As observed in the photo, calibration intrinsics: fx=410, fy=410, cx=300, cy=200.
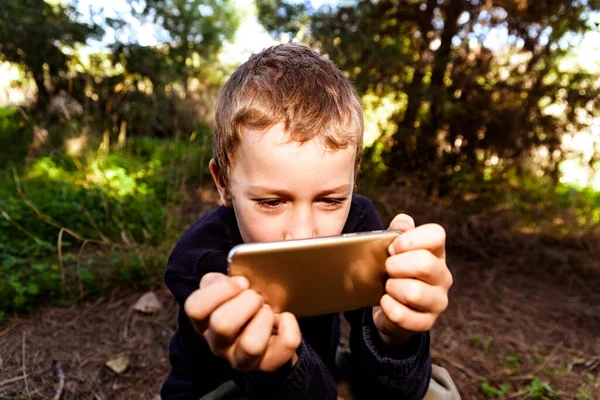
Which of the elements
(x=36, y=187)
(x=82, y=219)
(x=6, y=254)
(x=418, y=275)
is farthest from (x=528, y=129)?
(x=36, y=187)

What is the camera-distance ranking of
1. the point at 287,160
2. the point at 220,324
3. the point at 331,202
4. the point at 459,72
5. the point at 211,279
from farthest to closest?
the point at 459,72, the point at 331,202, the point at 287,160, the point at 211,279, the point at 220,324

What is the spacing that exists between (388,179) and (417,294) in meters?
3.13

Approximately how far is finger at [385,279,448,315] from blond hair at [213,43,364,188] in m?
0.39

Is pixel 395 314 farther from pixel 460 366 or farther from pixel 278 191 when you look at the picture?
pixel 460 366

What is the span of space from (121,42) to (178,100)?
918 mm

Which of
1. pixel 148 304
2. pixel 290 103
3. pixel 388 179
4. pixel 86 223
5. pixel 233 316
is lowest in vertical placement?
pixel 148 304

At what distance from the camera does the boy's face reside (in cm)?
102

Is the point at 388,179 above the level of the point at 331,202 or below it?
below

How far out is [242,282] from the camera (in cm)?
78

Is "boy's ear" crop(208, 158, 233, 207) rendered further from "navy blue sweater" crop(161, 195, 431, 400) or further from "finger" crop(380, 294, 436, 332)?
"finger" crop(380, 294, 436, 332)

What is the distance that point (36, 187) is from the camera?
407 cm

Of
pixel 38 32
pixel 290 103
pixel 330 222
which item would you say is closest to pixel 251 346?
pixel 330 222

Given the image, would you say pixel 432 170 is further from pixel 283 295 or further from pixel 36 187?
pixel 36 187

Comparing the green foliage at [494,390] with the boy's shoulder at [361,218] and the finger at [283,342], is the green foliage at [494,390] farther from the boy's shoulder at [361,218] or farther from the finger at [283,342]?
the finger at [283,342]
